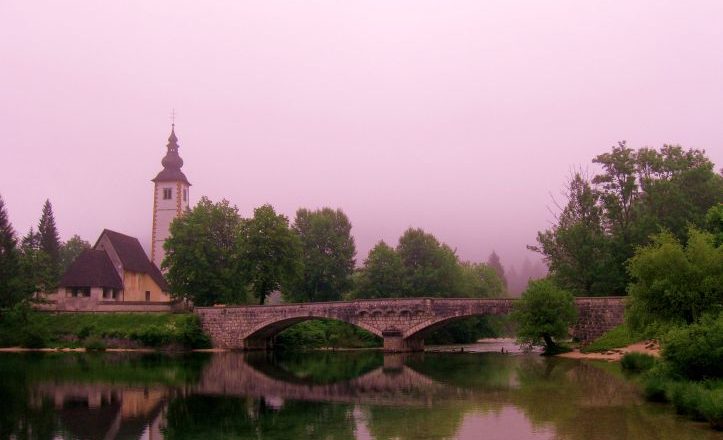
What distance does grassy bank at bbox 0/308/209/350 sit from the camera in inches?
2516

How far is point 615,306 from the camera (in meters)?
52.1

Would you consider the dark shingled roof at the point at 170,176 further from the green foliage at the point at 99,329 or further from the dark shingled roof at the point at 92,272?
the green foliage at the point at 99,329

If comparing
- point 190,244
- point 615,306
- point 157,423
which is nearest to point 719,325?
point 157,423

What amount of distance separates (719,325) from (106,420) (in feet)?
69.7

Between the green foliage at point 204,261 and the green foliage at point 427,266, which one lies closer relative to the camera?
the green foliage at point 204,261

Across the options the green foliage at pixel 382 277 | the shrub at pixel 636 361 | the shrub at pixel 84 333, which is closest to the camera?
the shrub at pixel 636 361

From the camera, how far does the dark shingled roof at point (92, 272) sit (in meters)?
71.1

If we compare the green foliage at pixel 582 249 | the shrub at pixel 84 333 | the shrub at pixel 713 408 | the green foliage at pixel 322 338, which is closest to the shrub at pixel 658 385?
the shrub at pixel 713 408

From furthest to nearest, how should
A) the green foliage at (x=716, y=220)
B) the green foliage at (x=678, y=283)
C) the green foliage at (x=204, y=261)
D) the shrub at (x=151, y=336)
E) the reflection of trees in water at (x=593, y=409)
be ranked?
the green foliage at (x=204, y=261) < the shrub at (x=151, y=336) < the green foliage at (x=716, y=220) < the green foliage at (x=678, y=283) < the reflection of trees in water at (x=593, y=409)

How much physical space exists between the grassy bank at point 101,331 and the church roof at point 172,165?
22.6 metres

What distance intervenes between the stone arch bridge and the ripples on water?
25.1 ft

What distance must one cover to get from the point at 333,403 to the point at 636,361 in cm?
1898

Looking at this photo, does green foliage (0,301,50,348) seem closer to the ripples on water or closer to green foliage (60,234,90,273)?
the ripples on water

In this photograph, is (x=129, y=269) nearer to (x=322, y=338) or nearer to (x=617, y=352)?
(x=322, y=338)
